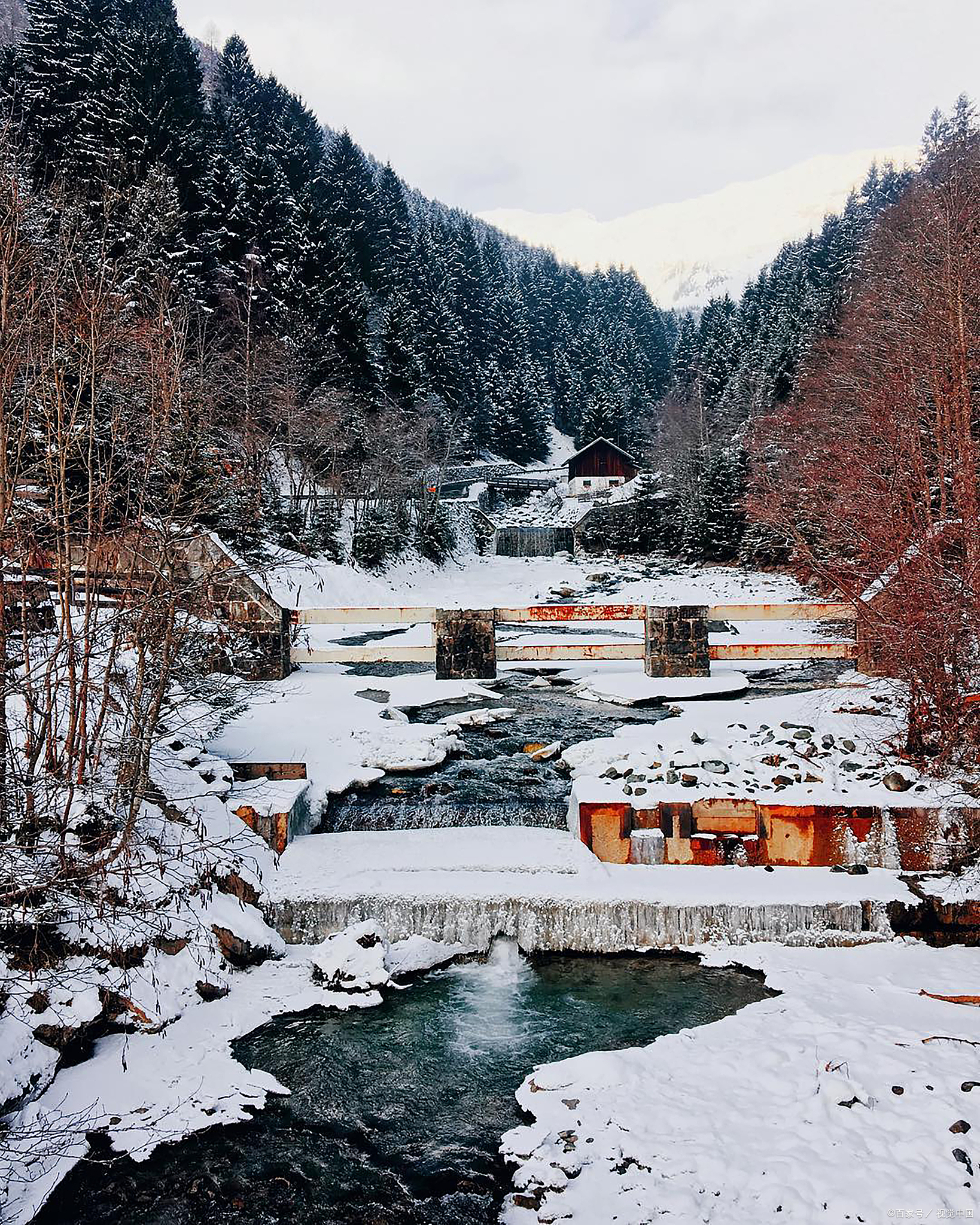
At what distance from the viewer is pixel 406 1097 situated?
4652mm

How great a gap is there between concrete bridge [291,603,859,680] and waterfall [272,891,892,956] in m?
4.91

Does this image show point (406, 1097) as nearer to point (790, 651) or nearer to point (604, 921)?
point (604, 921)

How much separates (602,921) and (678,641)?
6.20 m

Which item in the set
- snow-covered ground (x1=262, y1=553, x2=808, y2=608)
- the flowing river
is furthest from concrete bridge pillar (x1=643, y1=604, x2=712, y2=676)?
snow-covered ground (x1=262, y1=553, x2=808, y2=608)

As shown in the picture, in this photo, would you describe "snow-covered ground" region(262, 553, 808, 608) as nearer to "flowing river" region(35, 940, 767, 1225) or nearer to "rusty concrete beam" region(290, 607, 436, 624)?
"rusty concrete beam" region(290, 607, 436, 624)

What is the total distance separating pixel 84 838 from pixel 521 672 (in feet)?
28.2

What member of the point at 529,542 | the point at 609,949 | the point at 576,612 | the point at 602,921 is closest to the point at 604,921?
the point at 602,921

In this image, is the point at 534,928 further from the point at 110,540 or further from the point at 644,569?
the point at 644,569

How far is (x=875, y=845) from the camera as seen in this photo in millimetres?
6844

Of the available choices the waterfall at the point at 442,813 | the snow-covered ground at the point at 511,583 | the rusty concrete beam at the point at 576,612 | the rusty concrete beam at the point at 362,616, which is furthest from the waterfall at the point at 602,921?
the snow-covered ground at the point at 511,583

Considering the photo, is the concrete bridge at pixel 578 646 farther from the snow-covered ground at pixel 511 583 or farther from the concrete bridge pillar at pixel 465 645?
the snow-covered ground at pixel 511 583

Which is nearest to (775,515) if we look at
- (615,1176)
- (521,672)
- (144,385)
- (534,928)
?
(521,672)

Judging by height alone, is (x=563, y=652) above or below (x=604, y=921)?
above

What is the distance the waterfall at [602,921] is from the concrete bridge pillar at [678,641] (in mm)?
5772
